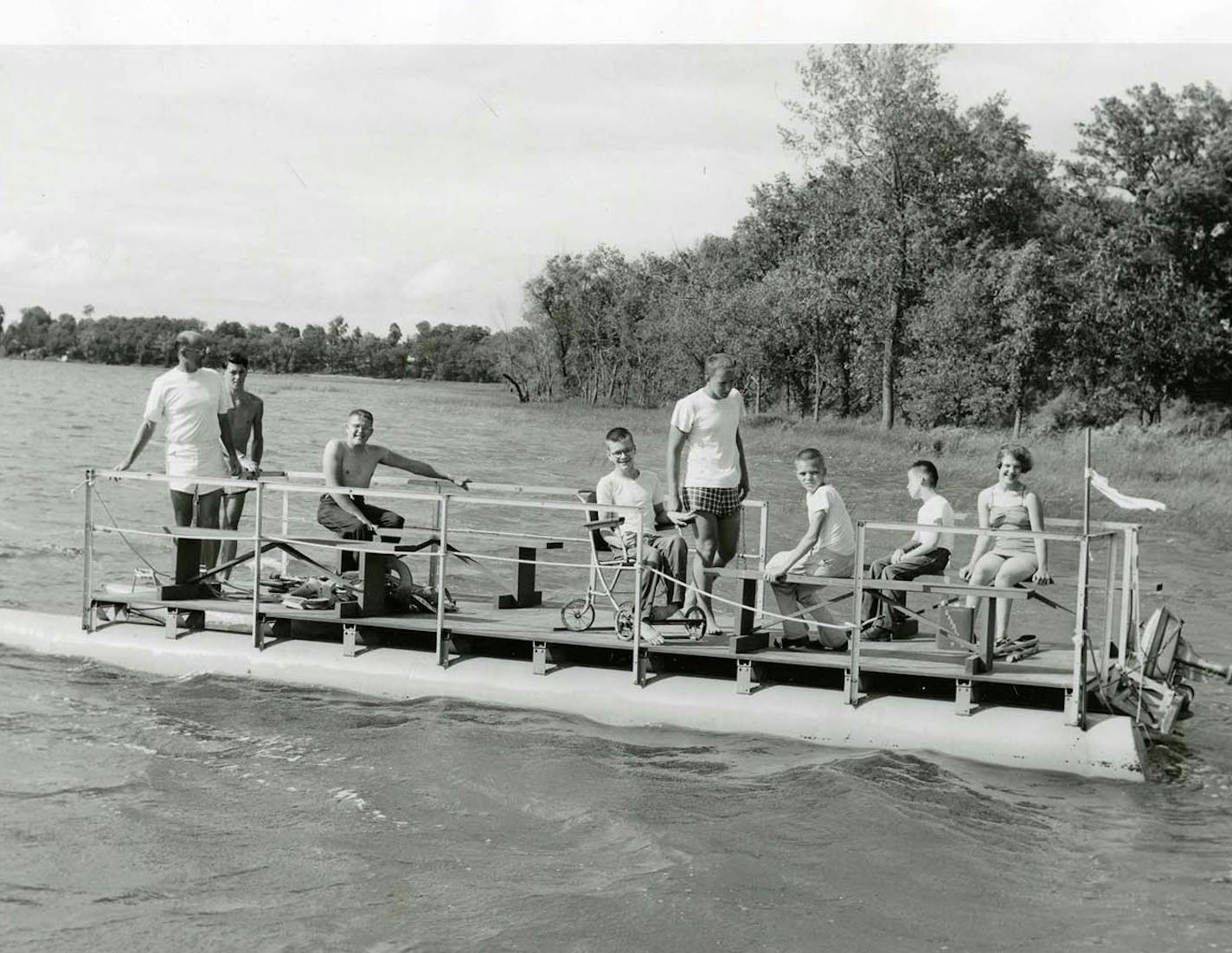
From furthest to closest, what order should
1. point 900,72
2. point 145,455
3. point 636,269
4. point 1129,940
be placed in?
1. point 636,269
2. point 900,72
3. point 145,455
4. point 1129,940

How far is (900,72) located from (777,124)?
4.73 meters

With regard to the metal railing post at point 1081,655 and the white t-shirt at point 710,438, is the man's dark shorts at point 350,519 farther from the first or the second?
the metal railing post at point 1081,655

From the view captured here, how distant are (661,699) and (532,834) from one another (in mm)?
1598

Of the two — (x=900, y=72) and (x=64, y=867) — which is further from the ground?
(x=900, y=72)

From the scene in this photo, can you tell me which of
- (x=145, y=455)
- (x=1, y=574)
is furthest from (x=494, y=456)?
(x=1, y=574)

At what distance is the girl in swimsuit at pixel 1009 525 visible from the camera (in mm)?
9000

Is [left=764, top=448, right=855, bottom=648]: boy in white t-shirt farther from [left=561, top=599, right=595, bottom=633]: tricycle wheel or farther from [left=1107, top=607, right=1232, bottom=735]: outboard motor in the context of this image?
Answer: [left=1107, top=607, right=1232, bottom=735]: outboard motor

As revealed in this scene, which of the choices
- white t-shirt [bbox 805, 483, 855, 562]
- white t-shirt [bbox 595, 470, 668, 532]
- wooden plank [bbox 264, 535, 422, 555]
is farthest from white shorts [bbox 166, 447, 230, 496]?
white t-shirt [bbox 805, 483, 855, 562]

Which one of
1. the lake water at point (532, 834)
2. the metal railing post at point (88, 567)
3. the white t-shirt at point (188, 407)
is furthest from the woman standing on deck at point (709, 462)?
the metal railing post at point (88, 567)

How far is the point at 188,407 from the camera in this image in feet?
35.2

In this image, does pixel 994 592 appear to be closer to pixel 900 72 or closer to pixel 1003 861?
pixel 1003 861

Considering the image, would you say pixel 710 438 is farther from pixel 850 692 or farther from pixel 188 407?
pixel 188 407

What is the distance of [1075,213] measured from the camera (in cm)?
4697

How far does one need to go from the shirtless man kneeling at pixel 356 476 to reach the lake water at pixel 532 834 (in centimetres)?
125
